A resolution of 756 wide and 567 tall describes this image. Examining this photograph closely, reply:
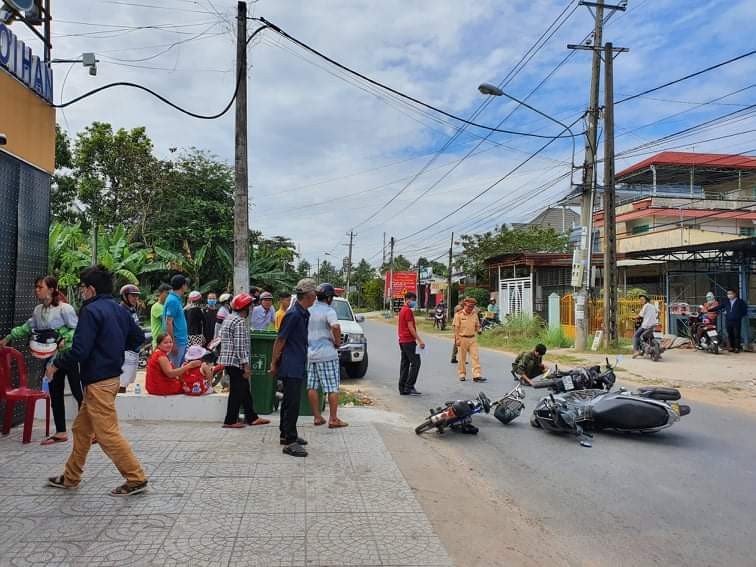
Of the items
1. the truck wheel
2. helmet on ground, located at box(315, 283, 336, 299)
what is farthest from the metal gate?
helmet on ground, located at box(315, 283, 336, 299)

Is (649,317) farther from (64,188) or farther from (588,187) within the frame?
(64,188)

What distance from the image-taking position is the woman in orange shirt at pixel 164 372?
6.69 m

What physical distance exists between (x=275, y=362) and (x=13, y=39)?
4692 mm

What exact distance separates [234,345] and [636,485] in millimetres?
4228

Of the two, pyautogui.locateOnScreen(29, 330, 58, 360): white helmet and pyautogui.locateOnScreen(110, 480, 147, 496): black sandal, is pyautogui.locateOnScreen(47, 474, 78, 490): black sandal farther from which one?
pyautogui.locateOnScreen(29, 330, 58, 360): white helmet

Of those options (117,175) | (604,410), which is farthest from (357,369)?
(117,175)

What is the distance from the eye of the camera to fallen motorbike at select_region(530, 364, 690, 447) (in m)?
→ 6.75

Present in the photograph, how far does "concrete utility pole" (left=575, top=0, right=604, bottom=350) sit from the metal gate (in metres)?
9.36

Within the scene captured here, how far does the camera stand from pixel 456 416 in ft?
22.3

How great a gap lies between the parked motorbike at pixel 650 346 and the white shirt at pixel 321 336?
10.7 metres

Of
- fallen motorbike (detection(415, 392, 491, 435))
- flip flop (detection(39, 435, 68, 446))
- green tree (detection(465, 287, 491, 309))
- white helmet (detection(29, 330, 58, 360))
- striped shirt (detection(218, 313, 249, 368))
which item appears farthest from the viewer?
green tree (detection(465, 287, 491, 309))


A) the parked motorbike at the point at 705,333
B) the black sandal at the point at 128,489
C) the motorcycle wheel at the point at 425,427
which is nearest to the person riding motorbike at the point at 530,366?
the motorcycle wheel at the point at 425,427

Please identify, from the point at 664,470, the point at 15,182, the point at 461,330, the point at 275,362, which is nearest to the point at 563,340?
the point at 461,330

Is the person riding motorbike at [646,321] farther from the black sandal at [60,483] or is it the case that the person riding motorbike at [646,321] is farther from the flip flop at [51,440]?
the black sandal at [60,483]
